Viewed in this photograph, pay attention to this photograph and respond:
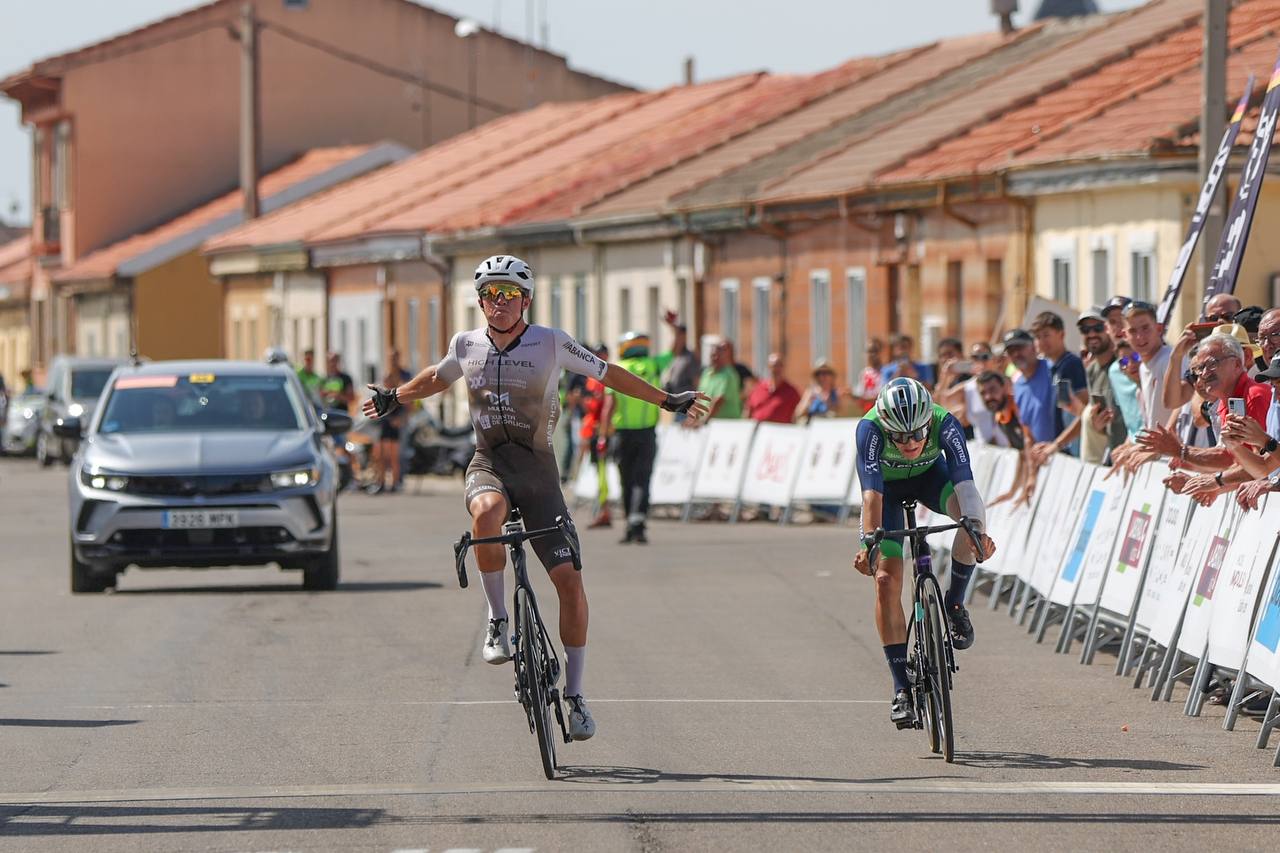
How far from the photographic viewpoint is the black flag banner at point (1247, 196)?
54.8 feet

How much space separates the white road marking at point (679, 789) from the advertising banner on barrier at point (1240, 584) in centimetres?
166

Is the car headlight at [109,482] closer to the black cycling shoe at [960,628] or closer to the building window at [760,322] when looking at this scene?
the black cycling shoe at [960,628]

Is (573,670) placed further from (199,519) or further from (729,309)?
(729,309)

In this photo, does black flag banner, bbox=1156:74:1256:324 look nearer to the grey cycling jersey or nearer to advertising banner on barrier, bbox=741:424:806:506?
the grey cycling jersey

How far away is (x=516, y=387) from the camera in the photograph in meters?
11.0

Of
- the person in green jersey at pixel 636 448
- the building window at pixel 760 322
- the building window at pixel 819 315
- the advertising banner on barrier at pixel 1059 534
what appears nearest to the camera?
the advertising banner on barrier at pixel 1059 534

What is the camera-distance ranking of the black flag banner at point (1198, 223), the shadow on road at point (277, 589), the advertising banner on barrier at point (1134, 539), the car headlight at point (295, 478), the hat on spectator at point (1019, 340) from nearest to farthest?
the advertising banner on barrier at point (1134, 539), the black flag banner at point (1198, 223), the hat on spectator at point (1019, 340), the car headlight at point (295, 478), the shadow on road at point (277, 589)

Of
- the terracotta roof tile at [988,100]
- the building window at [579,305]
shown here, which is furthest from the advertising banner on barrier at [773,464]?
the building window at [579,305]

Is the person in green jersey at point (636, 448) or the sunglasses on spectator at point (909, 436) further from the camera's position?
the person in green jersey at point (636, 448)

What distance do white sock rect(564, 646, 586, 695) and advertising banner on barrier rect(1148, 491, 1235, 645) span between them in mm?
3238

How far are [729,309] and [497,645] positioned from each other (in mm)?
30505

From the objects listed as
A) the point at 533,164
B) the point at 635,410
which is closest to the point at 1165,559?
the point at 635,410

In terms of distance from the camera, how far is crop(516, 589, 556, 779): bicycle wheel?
10453mm

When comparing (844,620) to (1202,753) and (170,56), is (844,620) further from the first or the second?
(170,56)
